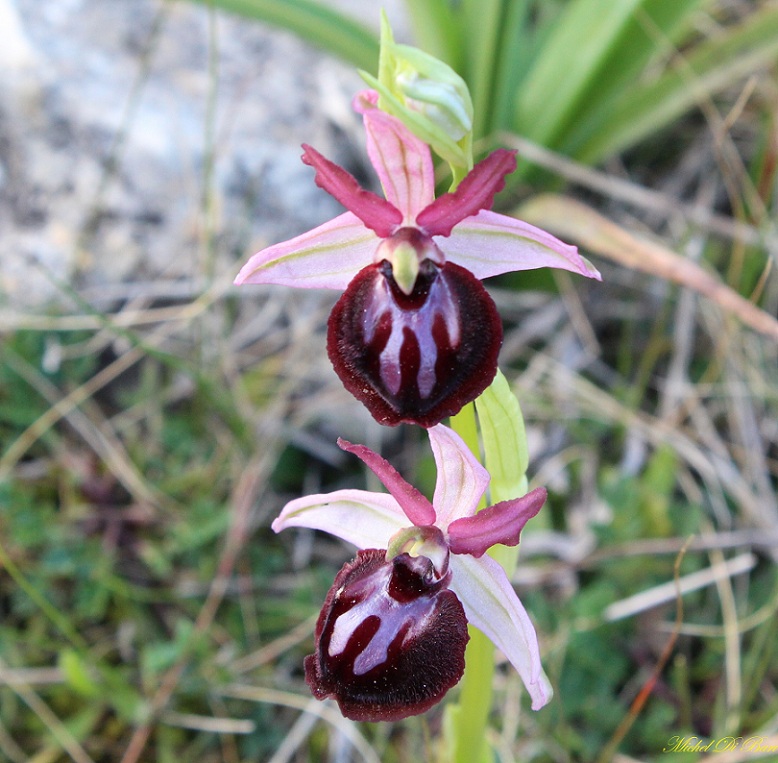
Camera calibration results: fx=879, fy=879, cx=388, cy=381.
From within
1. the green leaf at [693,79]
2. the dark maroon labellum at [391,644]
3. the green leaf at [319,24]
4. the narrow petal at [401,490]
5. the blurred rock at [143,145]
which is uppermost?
the green leaf at [693,79]

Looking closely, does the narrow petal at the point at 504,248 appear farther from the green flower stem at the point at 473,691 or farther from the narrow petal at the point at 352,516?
the narrow petal at the point at 352,516

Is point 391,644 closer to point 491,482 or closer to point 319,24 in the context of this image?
point 491,482

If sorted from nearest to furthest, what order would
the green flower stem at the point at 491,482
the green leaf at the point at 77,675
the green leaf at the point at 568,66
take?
1. the green flower stem at the point at 491,482
2. the green leaf at the point at 77,675
3. the green leaf at the point at 568,66

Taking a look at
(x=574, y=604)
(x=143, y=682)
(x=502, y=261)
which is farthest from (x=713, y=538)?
(x=143, y=682)

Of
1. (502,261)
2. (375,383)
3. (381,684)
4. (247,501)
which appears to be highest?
(502,261)

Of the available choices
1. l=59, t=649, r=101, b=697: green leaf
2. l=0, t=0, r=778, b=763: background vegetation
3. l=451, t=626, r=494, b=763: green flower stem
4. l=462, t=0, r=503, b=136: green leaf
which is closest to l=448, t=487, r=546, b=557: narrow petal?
l=451, t=626, r=494, b=763: green flower stem

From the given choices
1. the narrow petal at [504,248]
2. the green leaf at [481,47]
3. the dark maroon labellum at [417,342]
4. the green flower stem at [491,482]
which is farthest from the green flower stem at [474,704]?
the green leaf at [481,47]

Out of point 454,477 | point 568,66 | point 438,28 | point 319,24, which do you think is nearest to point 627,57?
point 568,66

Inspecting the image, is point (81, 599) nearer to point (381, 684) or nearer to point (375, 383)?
point (381, 684)
